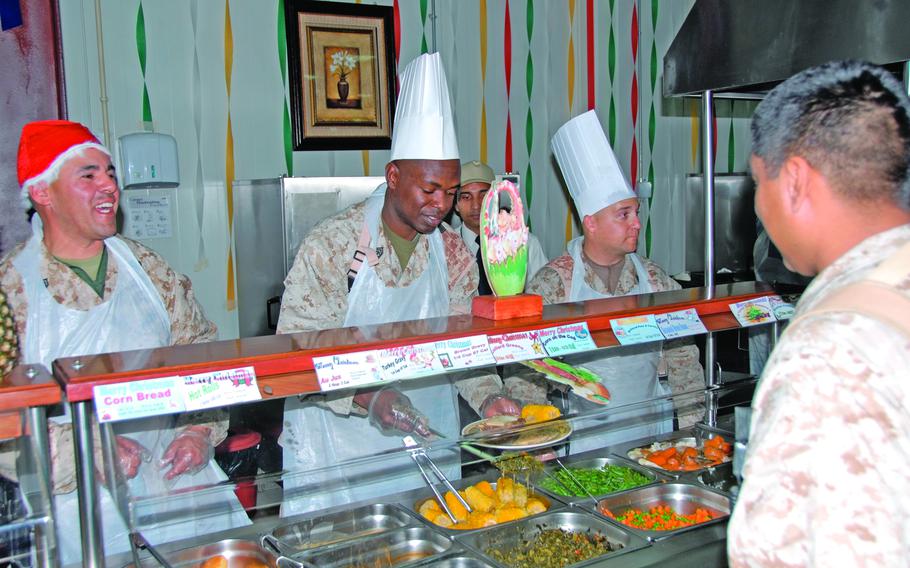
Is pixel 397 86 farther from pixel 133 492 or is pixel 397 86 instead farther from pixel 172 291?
pixel 133 492

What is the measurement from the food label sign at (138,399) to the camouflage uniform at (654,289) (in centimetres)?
172

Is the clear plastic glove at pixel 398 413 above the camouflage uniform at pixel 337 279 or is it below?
below

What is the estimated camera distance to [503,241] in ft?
6.81

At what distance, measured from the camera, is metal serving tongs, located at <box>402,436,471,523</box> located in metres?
2.03

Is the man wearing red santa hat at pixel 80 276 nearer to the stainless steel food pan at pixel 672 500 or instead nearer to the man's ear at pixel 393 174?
the man's ear at pixel 393 174

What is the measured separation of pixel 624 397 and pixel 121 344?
1638mm

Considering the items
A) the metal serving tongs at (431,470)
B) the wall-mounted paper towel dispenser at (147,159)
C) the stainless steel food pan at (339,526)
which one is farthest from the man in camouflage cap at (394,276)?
the wall-mounted paper towel dispenser at (147,159)

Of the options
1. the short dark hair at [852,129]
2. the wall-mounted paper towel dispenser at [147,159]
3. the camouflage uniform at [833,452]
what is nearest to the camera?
the camouflage uniform at [833,452]

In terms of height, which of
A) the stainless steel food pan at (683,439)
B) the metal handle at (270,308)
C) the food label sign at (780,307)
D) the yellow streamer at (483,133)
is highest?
the yellow streamer at (483,133)

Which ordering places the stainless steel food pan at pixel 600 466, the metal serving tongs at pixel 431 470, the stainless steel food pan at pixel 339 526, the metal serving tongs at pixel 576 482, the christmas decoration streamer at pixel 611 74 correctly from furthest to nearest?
1. the christmas decoration streamer at pixel 611 74
2. the stainless steel food pan at pixel 600 466
3. the metal serving tongs at pixel 576 482
4. the metal serving tongs at pixel 431 470
5. the stainless steel food pan at pixel 339 526

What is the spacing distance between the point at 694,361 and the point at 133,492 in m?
2.07

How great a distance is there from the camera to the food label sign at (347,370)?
5.69 ft

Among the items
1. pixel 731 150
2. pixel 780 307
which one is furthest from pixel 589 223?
pixel 731 150

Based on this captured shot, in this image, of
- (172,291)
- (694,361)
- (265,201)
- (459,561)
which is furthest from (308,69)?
(459,561)
